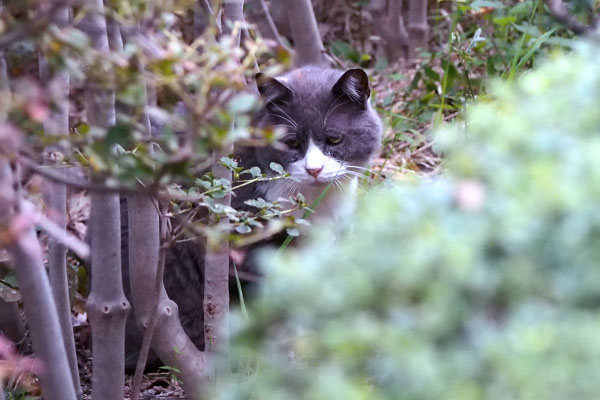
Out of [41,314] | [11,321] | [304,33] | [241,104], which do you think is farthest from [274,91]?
[241,104]

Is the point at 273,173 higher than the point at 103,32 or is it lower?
lower

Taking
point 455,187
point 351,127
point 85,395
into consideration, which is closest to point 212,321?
point 85,395

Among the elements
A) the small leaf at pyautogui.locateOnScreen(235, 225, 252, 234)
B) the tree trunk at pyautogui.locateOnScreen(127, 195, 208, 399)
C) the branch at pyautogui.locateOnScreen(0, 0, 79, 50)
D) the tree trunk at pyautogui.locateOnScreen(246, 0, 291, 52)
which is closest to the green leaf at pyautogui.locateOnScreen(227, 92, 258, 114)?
the branch at pyautogui.locateOnScreen(0, 0, 79, 50)

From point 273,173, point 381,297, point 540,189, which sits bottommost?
point 273,173

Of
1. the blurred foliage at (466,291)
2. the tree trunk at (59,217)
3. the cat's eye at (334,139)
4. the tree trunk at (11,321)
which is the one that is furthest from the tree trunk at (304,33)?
the blurred foliage at (466,291)

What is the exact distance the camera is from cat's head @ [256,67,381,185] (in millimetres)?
3104

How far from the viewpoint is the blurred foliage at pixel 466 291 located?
0.92 metres

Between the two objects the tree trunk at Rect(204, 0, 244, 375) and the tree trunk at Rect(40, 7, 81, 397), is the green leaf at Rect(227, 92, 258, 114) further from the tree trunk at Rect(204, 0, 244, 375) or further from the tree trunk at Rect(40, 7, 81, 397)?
the tree trunk at Rect(204, 0, 244, 375)

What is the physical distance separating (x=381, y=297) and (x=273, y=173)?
2213 mm

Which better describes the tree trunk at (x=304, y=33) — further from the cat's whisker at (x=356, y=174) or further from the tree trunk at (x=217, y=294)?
the tree trunk at (x=217, y=294)

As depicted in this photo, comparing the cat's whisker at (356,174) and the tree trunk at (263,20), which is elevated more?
the tree trunk at (263,20)

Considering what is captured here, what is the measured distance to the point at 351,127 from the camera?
10.7 ft

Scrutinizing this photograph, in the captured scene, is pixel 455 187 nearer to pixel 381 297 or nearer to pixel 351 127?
pixel 381 297

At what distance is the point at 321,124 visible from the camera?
319 centimetres
